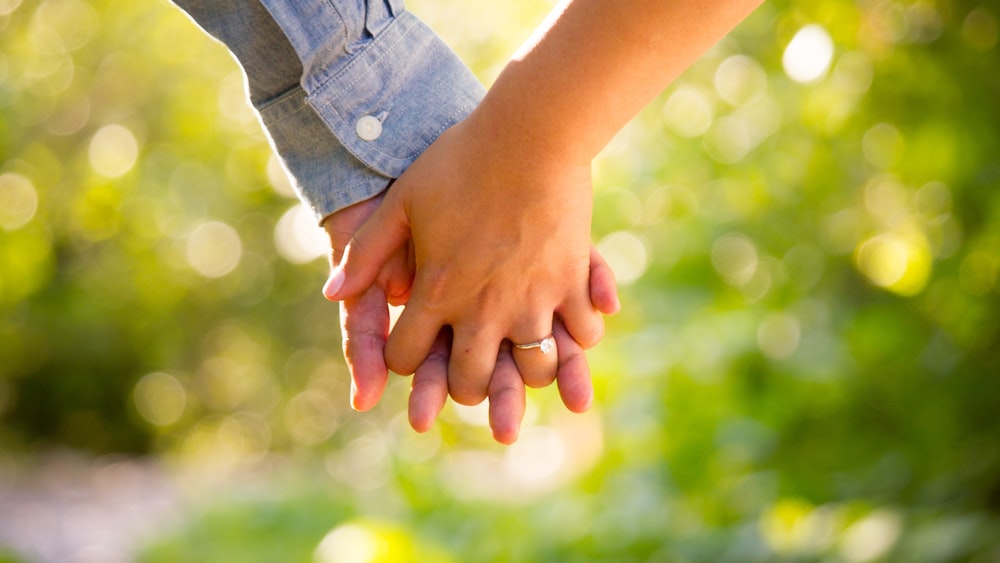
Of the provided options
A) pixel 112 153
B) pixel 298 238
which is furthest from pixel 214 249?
pixel 112 153

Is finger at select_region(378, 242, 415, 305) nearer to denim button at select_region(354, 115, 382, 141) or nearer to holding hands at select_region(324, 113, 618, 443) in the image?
holding hands at select_region(324, 113, 618, 443)

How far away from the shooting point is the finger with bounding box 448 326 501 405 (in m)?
1.15

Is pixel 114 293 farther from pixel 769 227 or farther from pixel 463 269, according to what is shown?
pixel 463 269

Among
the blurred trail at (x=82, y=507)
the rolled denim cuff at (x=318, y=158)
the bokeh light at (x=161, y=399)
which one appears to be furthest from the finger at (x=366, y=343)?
the bokeh light at (x=161, y=399)

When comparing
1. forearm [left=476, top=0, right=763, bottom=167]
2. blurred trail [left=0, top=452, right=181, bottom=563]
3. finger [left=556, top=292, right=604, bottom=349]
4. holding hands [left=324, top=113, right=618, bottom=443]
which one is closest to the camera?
forearm [left=476, top=0, right=763, bottom=167]

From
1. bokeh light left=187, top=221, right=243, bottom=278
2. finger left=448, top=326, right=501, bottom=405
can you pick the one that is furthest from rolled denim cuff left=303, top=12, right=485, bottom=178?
bokeh light left=187, top=221, right=243, bottom=278

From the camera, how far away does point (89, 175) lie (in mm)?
5676

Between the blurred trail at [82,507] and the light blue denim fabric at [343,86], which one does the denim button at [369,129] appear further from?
the blurred trail at [82,507]

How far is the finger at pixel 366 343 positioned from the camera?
1176 mm

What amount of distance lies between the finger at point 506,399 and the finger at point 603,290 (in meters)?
Answer: 0.12

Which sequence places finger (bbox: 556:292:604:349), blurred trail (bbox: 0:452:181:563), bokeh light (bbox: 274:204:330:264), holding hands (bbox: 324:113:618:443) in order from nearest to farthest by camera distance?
holding hands (bbox: 324:113:618:443) → finger (bbox: 556:292:604:349) → blurred trail (bbox: 0:452:181:563) → bokeh light (bbox: 274:204:330:264)

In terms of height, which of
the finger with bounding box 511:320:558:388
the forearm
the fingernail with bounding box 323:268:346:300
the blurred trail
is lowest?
the finger with bounding box 511:320:558:388

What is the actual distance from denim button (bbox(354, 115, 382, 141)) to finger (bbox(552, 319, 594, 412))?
314mm

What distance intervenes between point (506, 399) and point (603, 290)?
17 centimetres
